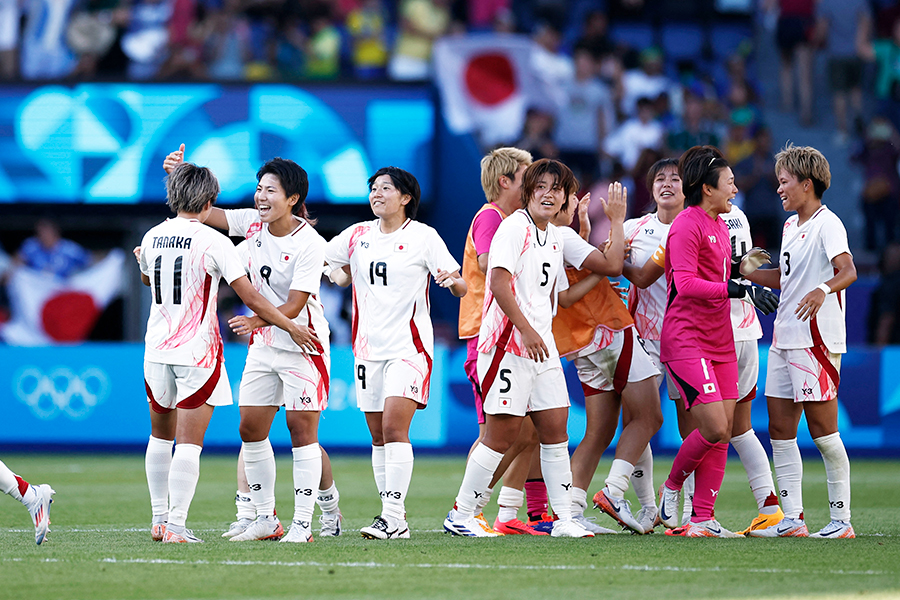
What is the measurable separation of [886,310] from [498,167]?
31.2 feet

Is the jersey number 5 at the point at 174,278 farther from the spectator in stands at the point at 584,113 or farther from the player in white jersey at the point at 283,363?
the spectator in stands at the point at 584,113

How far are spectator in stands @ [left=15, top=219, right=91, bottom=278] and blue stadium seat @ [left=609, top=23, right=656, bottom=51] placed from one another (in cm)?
922

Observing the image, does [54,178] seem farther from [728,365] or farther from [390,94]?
[728,365]

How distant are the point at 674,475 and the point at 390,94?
11147 millimetres

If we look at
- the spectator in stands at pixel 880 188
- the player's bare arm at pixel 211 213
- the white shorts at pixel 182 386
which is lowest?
the white shorts at pixel 182 386

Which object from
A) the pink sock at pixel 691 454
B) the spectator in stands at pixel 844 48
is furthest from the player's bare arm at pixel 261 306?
the spectator in stands at pixel 844 48

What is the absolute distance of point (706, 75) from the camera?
1912 centimetres

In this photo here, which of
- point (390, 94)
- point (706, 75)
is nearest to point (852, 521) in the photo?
point (390, 94)

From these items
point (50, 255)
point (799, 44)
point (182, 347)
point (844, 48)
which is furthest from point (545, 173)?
point (844, 48)

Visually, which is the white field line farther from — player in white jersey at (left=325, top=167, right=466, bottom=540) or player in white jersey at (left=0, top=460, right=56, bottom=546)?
player in white jersey at (left=325, top=167, right=466, bottom=540)

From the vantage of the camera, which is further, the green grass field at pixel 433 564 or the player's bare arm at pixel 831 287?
the player's bare arm at pixel 831 287

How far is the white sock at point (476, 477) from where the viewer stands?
7043 mm

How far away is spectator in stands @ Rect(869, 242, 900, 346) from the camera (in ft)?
50.8

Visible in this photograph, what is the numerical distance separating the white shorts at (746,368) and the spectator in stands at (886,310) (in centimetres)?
870
